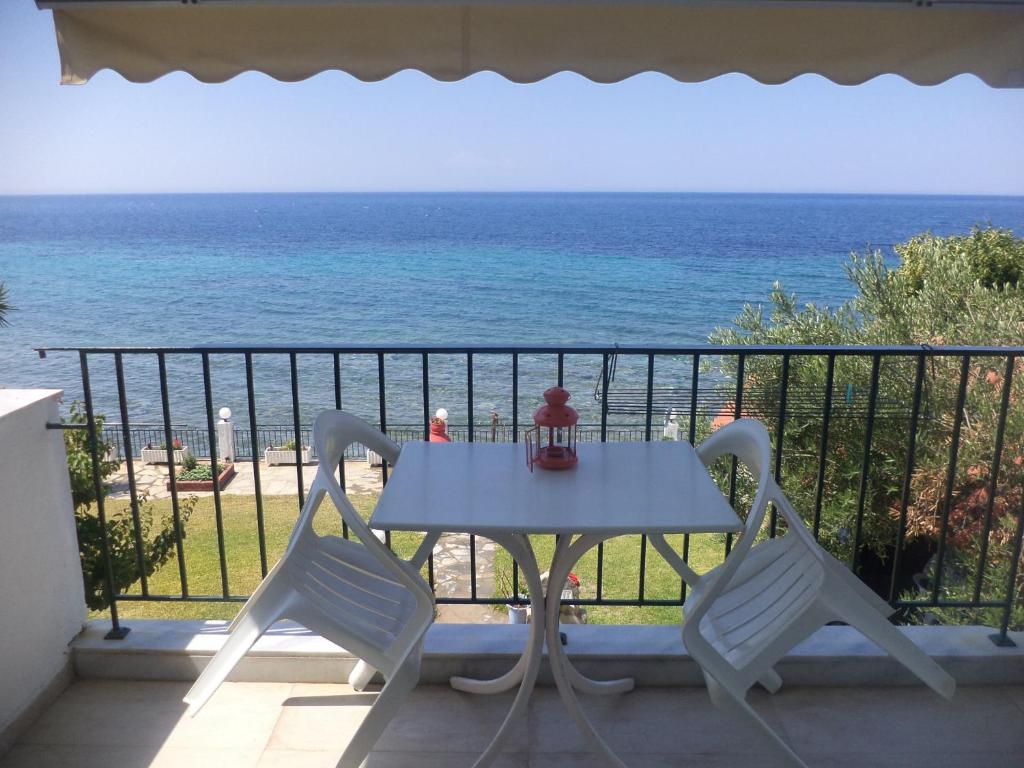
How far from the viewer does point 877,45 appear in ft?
6.83

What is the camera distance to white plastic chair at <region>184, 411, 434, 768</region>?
1689 millimetres

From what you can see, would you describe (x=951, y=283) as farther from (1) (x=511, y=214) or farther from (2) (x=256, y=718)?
(1) (x=511, y=214)

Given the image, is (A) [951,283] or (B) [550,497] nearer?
(B) [550,497]

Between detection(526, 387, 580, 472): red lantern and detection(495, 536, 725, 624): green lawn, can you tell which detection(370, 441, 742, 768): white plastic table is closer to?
detection(526, 387, 580, 472): red lantern

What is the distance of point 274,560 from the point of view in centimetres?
1312

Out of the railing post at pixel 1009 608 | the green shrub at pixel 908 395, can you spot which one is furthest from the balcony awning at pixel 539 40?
the green shrub at pixel 908 395

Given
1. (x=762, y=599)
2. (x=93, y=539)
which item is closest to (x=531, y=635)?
(x=762, y=599)

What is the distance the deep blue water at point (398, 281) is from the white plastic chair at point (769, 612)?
A: 2234 centimetres

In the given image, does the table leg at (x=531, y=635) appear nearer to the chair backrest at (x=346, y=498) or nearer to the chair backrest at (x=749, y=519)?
the chair backrest at (x=346, y=498)

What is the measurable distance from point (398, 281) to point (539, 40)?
4448cm

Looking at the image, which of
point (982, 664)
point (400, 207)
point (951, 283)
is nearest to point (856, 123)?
point (400, 207)

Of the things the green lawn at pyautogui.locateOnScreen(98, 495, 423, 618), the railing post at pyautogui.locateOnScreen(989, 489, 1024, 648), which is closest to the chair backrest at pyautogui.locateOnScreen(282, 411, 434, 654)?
the railing post at pyautogui.locateOnScreen(989, 489, 1024, 648)

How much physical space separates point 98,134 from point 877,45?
64946 mm

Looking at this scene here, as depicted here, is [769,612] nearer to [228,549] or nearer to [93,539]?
[93,539]
